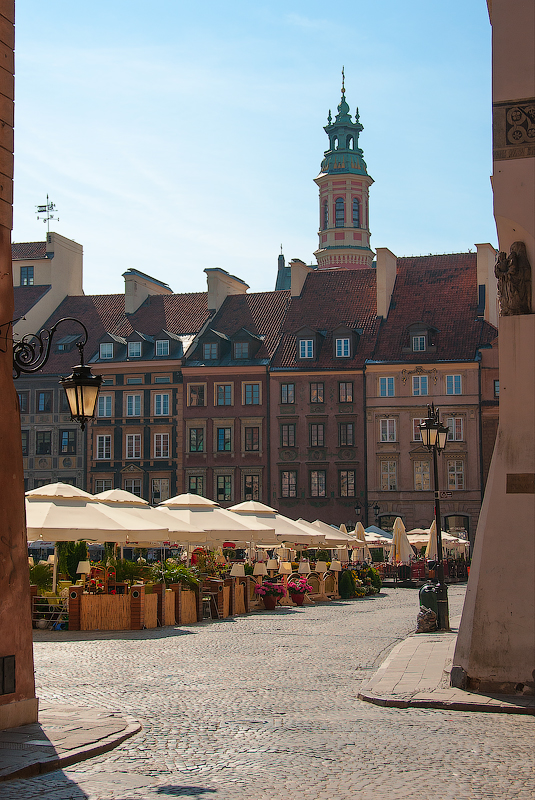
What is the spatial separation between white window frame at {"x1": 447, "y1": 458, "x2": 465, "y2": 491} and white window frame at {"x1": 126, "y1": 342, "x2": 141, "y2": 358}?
701 inches

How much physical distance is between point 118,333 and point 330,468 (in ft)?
48.7

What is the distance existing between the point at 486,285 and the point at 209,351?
49.0 feet

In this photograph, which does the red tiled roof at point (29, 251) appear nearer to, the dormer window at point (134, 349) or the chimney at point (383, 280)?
the dormer window at point (134, 349)

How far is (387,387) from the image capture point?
178 feet

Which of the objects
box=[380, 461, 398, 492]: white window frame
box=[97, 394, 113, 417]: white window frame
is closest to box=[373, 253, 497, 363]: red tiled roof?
box=[380, 461, 398, 492]: white window frame

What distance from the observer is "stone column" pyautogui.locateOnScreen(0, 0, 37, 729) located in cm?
919

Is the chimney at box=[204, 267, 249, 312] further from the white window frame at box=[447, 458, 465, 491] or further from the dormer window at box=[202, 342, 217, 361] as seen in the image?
the white window frame at box=[447, 458, 465, 491]

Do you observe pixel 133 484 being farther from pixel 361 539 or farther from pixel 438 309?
pixel 361 539

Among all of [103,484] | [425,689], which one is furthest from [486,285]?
[425,689]

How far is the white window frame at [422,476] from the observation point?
175ft

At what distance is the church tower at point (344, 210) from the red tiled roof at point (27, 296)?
3249 centimetres

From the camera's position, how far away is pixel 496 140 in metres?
12.2

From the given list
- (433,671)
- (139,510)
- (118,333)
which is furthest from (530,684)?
(118,333)

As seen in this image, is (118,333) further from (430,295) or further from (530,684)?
(530,684)
